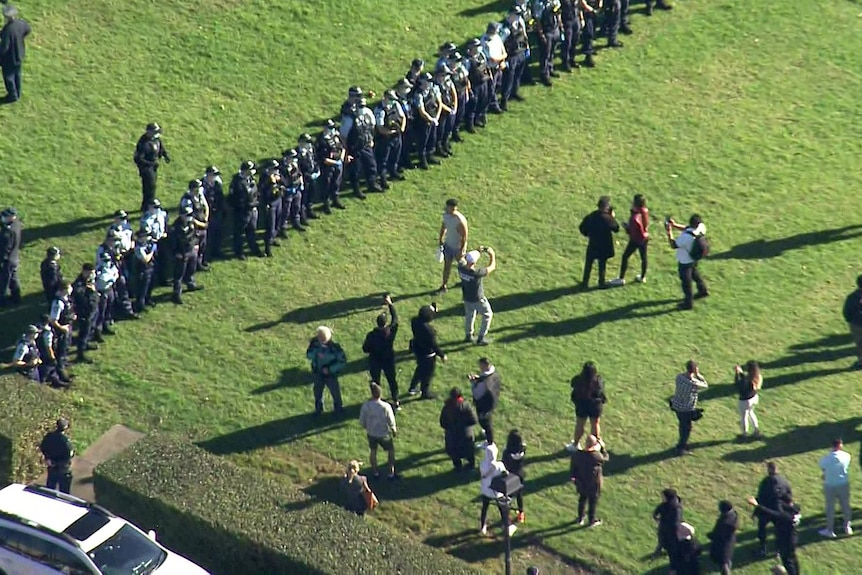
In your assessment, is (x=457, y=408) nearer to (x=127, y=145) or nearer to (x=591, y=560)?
(x=591, y=560)

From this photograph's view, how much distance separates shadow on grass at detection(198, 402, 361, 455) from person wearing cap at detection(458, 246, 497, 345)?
2424 millimetres

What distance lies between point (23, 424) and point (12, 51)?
990cm

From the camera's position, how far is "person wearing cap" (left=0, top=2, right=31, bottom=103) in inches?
1232

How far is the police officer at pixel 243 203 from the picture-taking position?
28.3m

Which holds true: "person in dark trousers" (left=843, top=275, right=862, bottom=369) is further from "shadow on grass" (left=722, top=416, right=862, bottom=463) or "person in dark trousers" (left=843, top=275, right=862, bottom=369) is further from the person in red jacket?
the person in red jacket

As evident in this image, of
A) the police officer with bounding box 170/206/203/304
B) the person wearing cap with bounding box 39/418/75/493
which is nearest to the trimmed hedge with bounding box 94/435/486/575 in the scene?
the person wearing cap with bounding box 39/418/75/493

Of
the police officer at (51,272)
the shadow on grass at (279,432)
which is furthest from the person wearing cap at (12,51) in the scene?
the shadow on grass at (279,432)

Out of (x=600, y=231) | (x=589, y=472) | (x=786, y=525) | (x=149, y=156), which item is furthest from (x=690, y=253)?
(x=149, y=156)

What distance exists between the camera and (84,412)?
25375 millimetres

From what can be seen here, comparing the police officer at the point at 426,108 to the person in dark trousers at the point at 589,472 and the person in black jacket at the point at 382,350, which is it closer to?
the person in black jacket at the point at 382,350

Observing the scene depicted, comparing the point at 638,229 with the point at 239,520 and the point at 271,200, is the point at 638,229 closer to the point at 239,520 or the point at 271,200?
the point at 271,200

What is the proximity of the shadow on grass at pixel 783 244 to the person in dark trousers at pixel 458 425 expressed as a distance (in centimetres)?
712

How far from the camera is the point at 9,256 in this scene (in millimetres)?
27078

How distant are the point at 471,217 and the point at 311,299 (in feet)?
12.0
